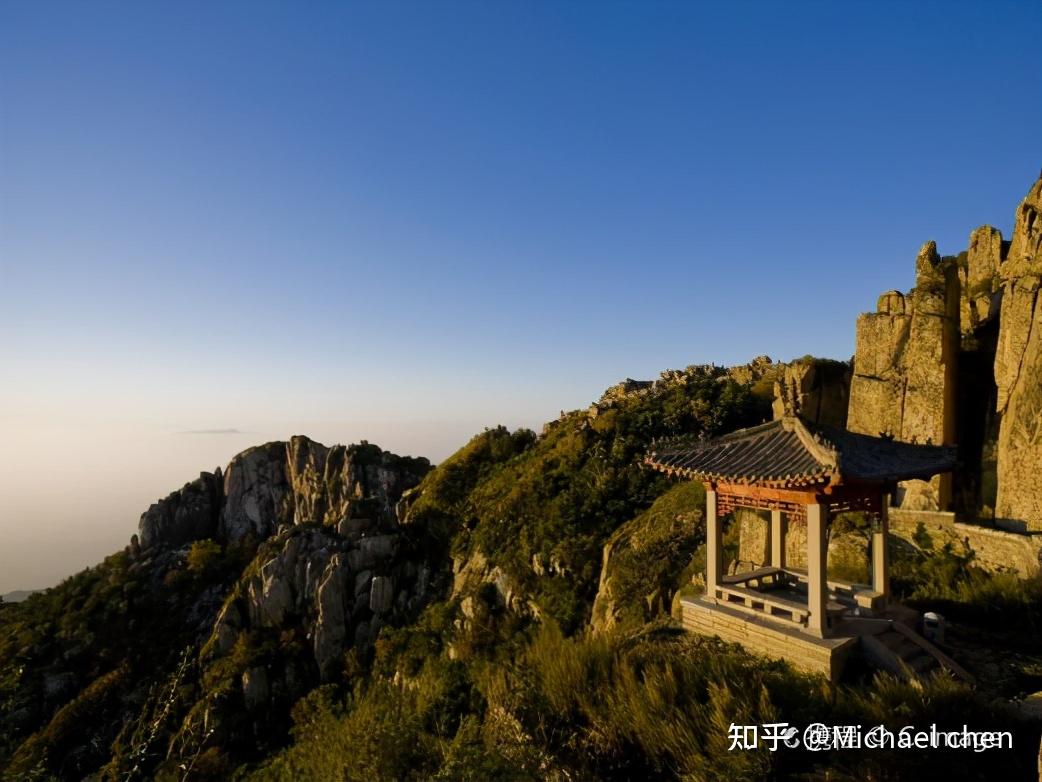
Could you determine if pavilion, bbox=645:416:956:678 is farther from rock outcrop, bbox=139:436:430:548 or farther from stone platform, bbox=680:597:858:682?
rock outcrop, bbox=139:436:430:548

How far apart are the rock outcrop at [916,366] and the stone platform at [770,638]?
707cm

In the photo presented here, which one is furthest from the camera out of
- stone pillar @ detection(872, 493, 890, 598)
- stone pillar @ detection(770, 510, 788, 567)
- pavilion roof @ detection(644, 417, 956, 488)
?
stone pillar @ detection(770, 510, 788, 567)

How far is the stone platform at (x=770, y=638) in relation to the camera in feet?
27.4

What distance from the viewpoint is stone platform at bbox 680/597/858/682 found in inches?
329

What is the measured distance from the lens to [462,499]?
95.1ft

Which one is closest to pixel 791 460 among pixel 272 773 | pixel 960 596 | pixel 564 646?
pixel 564 646

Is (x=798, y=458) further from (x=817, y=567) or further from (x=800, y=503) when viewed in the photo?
(x=817, y=567)

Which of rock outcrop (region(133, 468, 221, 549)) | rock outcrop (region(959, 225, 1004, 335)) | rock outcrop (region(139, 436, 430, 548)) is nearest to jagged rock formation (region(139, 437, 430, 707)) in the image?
rock outcrop (region(139, 436, 430, 548))

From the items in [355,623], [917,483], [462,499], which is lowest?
[355,623]

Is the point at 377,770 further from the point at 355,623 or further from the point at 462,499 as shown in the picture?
the point at 462,499

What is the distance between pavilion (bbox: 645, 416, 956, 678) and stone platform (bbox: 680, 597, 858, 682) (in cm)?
2

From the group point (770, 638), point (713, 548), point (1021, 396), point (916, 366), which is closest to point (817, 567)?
point (770, 638)

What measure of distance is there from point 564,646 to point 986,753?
5.05 m

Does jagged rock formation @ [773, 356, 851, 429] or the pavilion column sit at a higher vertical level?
jagged rock formation @ [773, 356, 851, 429]
